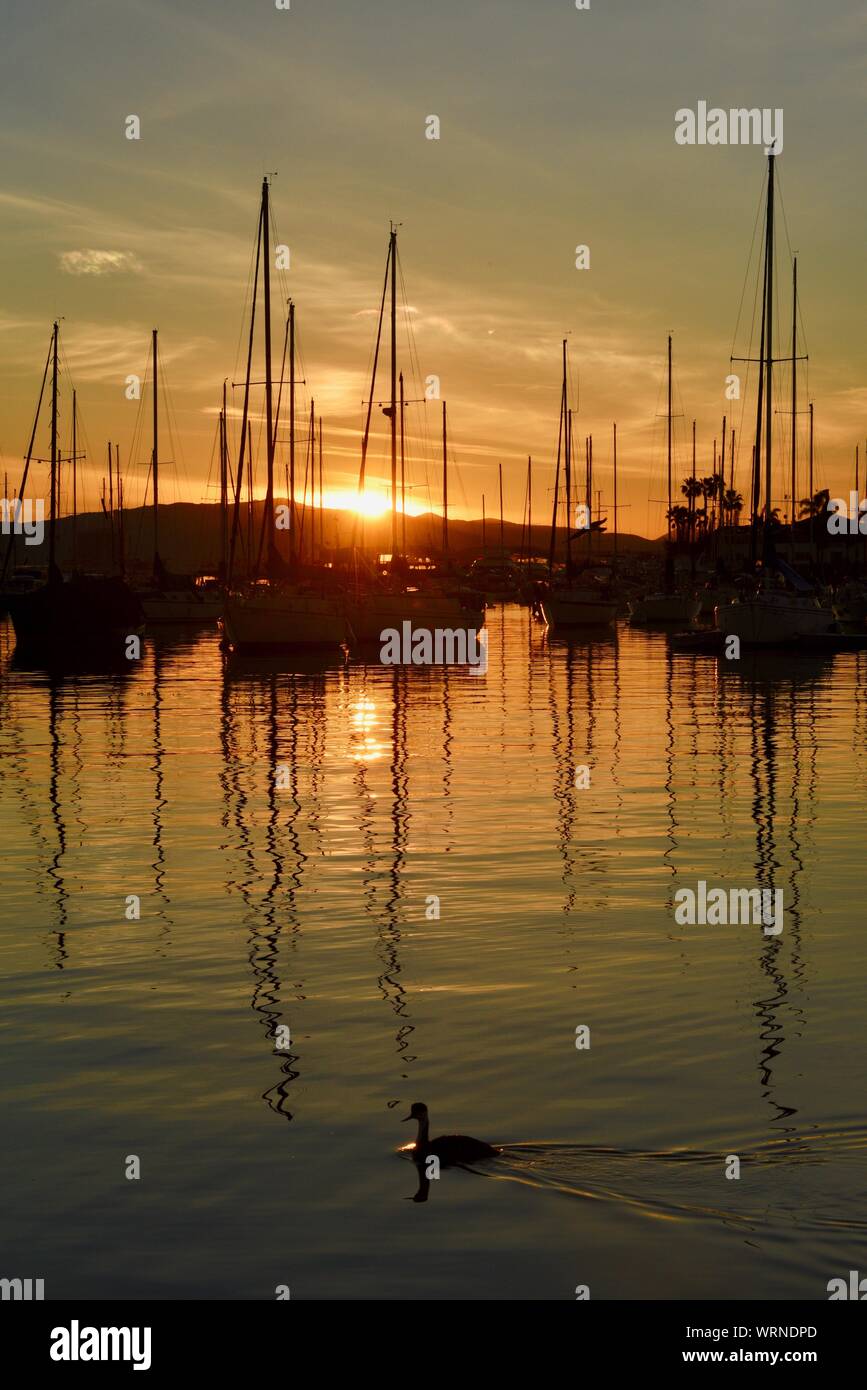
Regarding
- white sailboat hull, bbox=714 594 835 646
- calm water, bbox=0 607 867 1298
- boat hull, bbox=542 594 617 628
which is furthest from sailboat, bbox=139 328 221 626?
calm water, bbox=0 607 867 1298

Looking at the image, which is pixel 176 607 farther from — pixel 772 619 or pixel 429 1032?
pixel 429 1032

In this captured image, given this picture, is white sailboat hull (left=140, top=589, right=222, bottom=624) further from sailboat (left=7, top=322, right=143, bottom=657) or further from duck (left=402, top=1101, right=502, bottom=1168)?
duck (left=402, top=1101, right=502, bottom=1168)

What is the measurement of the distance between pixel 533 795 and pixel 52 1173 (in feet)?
55.6

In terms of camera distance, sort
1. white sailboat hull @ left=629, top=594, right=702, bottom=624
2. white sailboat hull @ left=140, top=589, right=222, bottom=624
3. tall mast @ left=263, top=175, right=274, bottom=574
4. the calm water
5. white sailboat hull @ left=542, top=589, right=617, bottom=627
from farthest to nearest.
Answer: white sailboat hull @ left=629, top=594, right=702, bottom=624
white sailboat hull @ left=140, top=589, right=222, bottom=624
white sailboat hull @ left=542, top=589, right=617, bottom=627
tall mast @ left=263, top=175, right=274, bottom=574
the calm water

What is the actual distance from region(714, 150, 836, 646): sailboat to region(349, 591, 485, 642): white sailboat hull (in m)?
11.6

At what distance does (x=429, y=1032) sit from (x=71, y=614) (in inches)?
2254

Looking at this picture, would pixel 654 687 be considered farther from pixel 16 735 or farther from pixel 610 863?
pixel 610 863

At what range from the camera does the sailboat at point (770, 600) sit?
64.4m

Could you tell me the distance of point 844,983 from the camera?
14.2m

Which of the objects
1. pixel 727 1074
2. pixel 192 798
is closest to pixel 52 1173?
pixel 727 1074

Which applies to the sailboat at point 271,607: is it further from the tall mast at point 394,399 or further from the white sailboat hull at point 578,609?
the white sailboat hull at point 578,609

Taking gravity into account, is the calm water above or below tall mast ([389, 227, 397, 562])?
below

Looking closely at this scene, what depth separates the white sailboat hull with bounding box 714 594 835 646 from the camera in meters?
64.8

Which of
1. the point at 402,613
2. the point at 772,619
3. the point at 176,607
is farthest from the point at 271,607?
the point at 176,607
